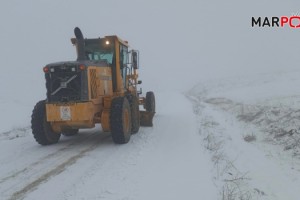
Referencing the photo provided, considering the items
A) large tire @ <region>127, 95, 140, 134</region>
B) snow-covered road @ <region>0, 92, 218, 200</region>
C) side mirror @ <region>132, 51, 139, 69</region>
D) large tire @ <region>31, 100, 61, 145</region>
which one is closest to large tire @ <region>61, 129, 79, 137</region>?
snow-covered road @ <region>0, 92, 218, 200</region>

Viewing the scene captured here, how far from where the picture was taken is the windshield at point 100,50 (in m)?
11.8

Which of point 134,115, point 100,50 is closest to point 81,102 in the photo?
point 134,115

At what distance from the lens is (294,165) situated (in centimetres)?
890

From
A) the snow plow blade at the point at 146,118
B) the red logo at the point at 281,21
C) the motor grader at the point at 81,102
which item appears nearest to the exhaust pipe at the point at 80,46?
the motor grader at the point at 81,102

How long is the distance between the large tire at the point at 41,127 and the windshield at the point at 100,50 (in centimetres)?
242

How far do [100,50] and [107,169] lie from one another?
5.32 metres

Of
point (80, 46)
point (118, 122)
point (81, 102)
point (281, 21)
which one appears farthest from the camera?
point (281, 21)

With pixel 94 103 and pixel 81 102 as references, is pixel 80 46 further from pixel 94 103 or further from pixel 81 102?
pixel 81 102

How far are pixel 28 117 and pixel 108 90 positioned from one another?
8371mm

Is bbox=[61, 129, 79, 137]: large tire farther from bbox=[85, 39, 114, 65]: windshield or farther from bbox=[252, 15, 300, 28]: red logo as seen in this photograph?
bbox=[252, 15, 300, 28]: red logo

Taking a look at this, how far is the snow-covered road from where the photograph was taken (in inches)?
246

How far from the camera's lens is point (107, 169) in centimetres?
766

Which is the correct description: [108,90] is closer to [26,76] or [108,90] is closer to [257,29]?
[26,76]

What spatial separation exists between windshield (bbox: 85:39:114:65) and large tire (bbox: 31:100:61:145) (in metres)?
2.42
